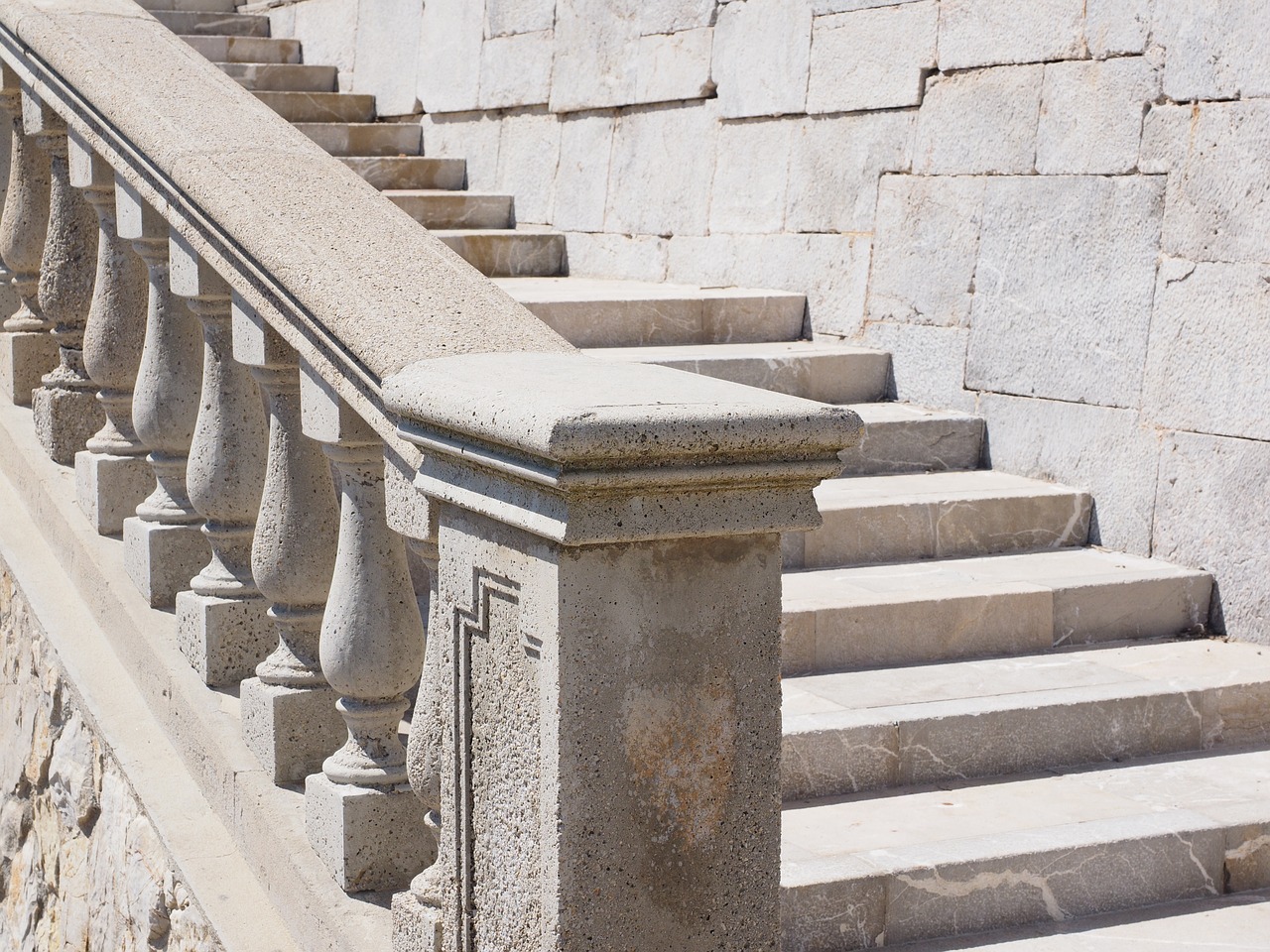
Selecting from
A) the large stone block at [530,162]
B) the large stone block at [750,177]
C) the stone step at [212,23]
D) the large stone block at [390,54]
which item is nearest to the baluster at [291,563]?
the large stone block at [750,177]

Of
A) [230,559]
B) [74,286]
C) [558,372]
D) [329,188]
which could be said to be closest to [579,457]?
[558,372]

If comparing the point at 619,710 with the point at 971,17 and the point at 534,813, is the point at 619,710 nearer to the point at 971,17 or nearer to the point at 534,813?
the point at 534,813

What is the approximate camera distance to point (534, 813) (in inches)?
75.4

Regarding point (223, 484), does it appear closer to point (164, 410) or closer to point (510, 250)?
point (164, 410)

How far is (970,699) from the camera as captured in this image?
3.69 metres

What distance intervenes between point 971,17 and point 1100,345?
1250 mm

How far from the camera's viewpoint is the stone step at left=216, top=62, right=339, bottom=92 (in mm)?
8648

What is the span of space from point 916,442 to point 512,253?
2613 millimetres

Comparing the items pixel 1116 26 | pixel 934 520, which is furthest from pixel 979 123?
pixel 934 520

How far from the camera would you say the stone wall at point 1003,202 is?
4434mm

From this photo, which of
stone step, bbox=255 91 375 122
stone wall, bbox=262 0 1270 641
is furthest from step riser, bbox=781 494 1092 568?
stone step, bbox=255 91 375 122

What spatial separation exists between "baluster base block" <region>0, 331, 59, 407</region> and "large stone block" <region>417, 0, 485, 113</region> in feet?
13.5

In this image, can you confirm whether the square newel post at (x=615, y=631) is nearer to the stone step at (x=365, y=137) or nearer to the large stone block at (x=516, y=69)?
the large stone block at (x=516, y=69)

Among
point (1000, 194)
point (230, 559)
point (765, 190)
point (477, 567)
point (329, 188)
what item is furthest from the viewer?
point (765, 190)
